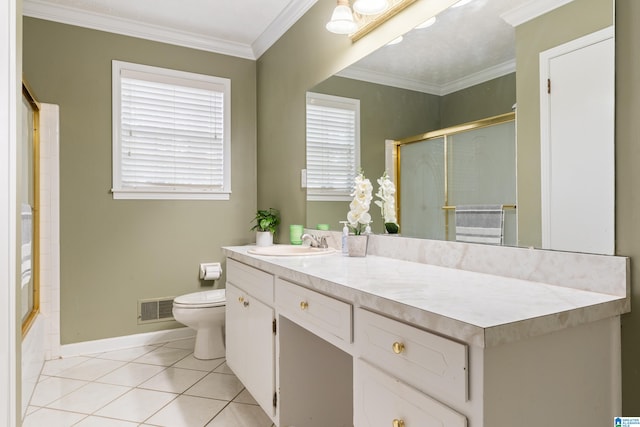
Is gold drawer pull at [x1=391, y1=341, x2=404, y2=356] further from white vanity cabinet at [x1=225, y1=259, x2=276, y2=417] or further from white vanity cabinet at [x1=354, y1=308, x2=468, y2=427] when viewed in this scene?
white vanity cabinet at [x1=225, y1=259, x2=276, y2=417]

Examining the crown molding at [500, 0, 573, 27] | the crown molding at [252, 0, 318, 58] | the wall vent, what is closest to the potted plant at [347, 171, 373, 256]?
the crown molding at [500, 0, 573, 27]

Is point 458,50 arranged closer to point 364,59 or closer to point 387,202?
point 364,59

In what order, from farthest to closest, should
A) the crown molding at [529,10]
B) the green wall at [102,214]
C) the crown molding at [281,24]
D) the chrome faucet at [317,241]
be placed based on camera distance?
the green wall at [102,214], the crown molding at [281,24], the chrome faucet at [317,241], the crown molding at [529,10]

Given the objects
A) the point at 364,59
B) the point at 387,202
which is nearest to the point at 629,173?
the point at 387,202

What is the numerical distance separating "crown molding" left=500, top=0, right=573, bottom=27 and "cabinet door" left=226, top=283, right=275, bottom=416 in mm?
1464

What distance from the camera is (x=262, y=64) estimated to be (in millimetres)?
3443

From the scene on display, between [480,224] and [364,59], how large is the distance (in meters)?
1.13

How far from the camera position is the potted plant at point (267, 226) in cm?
300

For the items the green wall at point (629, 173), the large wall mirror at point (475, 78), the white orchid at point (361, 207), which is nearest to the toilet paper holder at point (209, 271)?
the white orchid at point (361, 207)

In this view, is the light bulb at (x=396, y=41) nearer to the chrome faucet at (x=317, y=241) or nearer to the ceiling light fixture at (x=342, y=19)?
the ceiling light fixture at (x=342, y=19)

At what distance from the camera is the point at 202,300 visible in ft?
9.34

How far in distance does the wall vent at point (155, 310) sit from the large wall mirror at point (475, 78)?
2.03m

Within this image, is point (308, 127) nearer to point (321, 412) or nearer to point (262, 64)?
point (262, 64)

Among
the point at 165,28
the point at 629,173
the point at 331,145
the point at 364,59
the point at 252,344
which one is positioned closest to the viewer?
the point at 629,173
